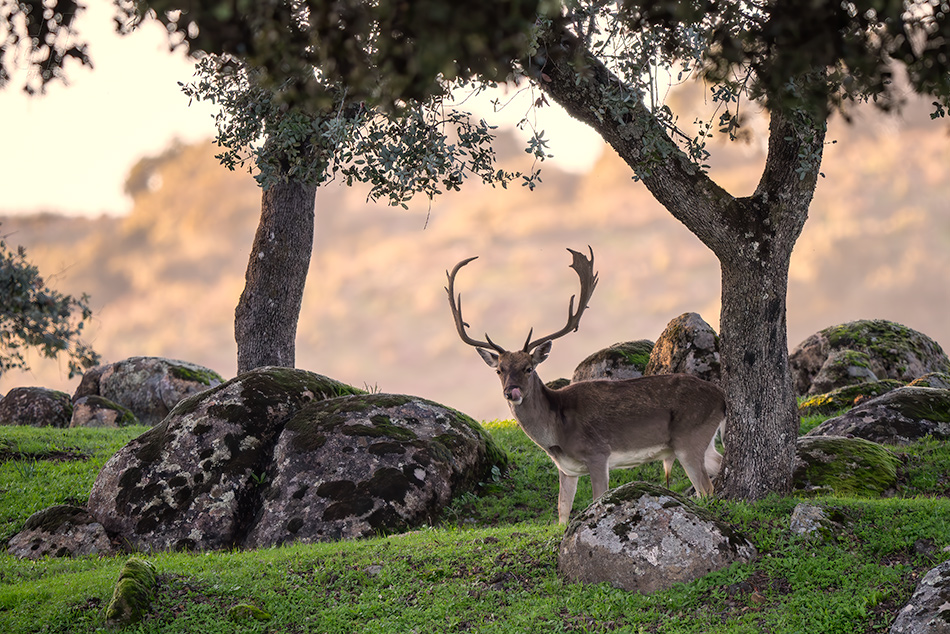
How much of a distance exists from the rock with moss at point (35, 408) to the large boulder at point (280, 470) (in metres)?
12.6

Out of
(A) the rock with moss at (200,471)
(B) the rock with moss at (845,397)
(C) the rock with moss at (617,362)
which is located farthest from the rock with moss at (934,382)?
(A) the rock with moss at (200,471)

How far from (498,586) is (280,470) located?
543 cm

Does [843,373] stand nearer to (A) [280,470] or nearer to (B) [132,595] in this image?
(A) [280,470]

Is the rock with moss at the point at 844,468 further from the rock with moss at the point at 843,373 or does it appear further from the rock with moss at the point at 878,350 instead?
the rock with moss at the point at 878,350

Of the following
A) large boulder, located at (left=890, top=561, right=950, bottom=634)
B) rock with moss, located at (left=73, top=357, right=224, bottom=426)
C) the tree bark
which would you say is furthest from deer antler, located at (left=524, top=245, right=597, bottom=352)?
rock with moss, located at (left=73, top=357, right=224, bottom=426)

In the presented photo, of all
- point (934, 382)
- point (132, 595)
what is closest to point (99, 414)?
point (132, 595)

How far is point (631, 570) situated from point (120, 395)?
2133cm

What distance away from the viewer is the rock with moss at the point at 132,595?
9008 mm

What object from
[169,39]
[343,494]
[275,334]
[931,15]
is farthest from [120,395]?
[931,15]

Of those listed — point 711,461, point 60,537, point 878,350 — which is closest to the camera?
point 711,461

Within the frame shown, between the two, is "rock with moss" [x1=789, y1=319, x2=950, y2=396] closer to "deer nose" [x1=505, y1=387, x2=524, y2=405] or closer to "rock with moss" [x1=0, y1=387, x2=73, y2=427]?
"deer nose" [x1=505, y1=387, x2=524, y2=405]

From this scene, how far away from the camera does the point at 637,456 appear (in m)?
12.8

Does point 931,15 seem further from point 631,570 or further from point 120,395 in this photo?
point 120,395

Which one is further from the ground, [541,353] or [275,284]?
[275,284]
